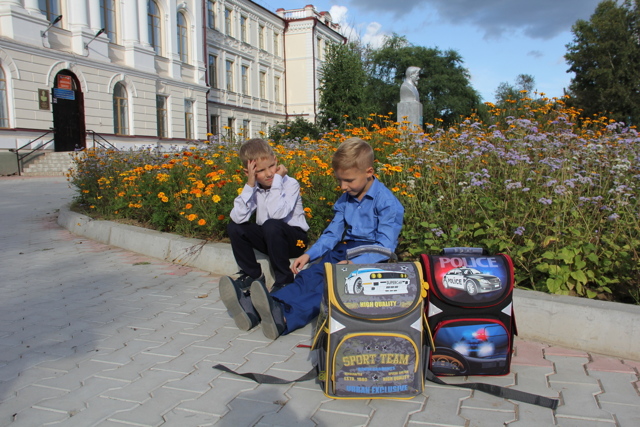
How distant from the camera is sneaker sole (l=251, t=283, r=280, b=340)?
9.95 feet

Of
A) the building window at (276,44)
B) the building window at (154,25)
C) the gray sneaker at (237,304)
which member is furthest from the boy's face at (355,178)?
the building window at (276,44)

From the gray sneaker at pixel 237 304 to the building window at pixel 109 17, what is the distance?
24.3 metres

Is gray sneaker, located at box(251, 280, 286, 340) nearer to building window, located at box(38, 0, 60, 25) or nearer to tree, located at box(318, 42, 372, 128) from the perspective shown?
building window, located at box(38, 0, 60, 25)

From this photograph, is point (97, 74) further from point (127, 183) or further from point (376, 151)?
point (376, 151)

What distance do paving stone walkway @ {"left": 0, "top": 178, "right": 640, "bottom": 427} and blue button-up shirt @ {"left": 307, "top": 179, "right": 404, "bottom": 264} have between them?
0.66 m

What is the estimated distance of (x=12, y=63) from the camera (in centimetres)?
1902

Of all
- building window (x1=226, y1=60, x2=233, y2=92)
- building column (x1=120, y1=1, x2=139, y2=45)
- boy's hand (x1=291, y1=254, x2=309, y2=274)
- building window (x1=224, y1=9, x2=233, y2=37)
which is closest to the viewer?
boy's hand (x1=291, y1=254, x2=309, y2=274)

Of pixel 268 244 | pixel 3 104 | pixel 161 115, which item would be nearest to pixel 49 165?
pixel 3 104

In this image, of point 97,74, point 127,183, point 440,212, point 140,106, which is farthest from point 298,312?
point 140,106

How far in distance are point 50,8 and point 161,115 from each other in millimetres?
8064

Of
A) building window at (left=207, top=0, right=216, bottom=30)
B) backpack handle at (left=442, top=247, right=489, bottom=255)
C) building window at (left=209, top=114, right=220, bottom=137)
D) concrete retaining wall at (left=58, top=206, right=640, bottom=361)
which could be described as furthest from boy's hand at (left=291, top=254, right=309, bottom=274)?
building window at (left=207, top=0, right=216, bottom=30)

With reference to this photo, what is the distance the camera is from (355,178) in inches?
122

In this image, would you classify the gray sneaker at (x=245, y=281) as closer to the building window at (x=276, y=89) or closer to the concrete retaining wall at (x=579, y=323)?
the concrete retaining wall at (x=579, y=323)

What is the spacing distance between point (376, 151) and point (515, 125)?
5.47 ft
